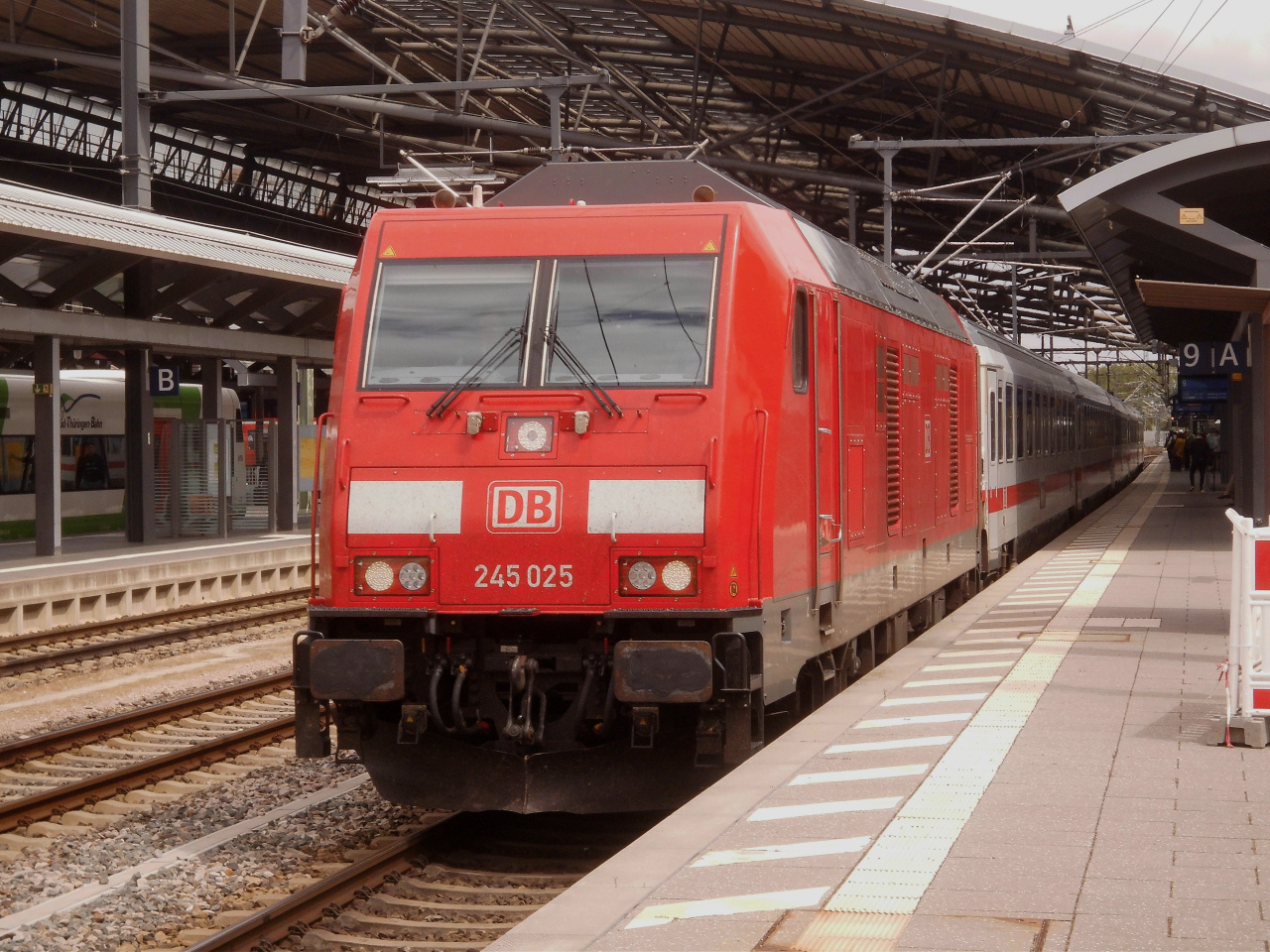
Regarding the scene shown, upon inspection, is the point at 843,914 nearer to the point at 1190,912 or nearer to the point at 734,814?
the point at 1190,912

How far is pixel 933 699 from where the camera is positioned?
30.0 ft

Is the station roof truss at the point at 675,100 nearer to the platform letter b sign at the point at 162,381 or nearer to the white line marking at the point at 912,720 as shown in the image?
the platform letter b sign at the point at 162,381

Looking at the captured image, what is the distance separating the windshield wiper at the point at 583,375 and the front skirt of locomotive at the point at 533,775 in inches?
63.2

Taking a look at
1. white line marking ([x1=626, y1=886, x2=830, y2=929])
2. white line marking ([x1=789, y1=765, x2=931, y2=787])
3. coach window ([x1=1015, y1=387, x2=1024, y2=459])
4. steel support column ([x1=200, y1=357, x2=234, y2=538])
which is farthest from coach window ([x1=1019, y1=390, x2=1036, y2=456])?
white line marking ([x1=626, y1=886, x2=830, y2=929])

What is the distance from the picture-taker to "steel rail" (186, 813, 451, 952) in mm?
6086

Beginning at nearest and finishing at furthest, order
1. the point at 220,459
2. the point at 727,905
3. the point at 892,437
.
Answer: the point at 727,905, the point at 892,437, the point at 220,459

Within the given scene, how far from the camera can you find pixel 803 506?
26.8ft

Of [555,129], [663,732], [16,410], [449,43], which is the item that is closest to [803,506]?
[663,732]

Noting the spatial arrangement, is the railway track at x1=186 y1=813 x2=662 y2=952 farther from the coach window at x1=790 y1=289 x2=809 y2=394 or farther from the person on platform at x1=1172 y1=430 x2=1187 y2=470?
the person on platform at x1=1172 y1=430 x2=1187 y2=470

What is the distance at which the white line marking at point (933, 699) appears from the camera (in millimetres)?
9039

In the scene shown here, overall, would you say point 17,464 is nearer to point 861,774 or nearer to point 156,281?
point 156,281

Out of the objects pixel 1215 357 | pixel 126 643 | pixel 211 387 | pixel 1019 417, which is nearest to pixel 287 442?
pixel 211 387

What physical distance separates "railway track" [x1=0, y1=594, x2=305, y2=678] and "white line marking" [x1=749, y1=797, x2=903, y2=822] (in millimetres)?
9733

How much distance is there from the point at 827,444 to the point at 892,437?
2.07m
